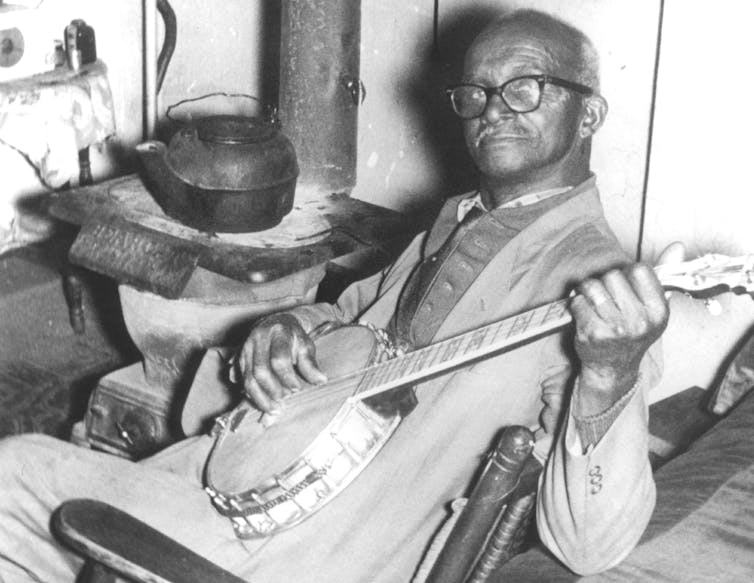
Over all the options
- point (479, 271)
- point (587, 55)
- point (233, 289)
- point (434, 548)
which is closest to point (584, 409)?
point (434, 548)

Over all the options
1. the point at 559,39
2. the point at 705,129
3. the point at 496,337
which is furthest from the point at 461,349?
the point at 705,129

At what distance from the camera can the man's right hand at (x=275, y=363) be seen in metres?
2.43

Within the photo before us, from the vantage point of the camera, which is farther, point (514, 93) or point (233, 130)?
point (233, 130)

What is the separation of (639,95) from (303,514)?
7.19 feet

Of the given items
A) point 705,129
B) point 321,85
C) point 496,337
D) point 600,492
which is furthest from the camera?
point 321,85

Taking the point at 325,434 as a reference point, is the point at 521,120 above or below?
above

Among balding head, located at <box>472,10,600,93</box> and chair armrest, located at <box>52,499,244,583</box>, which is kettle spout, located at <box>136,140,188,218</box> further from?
chair armrest, located at <box>52,499,244,583</box>

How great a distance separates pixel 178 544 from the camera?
195cm

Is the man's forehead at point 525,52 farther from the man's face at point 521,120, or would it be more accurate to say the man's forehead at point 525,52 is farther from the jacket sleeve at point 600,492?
the jacket sleeve at point 600,492

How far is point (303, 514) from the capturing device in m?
2.29

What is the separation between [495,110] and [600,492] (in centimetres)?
97

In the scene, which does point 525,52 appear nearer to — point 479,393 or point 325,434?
point 479,393

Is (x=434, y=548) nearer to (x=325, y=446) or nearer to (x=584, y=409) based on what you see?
(x=325, y=446)

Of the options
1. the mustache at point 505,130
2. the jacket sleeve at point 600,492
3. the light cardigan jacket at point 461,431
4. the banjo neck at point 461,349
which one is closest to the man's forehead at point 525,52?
the mustache at point 505,130
